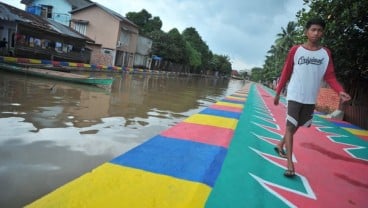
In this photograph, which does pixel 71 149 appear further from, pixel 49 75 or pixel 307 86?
pixel 49 75

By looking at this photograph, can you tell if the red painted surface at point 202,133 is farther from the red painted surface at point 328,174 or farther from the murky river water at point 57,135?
the red painted surface at point 328,174

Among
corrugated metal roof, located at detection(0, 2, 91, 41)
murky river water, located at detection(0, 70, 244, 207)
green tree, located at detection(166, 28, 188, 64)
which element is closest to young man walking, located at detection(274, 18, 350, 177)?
murky river water, located at detection(0, 70, 244, 207)

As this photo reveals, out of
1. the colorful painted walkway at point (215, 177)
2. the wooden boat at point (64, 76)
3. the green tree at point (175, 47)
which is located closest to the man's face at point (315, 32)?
the colorful painted walkway at point (215, 177)

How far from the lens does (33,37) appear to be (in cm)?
2247

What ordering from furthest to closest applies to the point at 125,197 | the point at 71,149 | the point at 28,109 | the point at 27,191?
the point at 28,109, the point at 71,149, the point at 27,191, the point at 125,197

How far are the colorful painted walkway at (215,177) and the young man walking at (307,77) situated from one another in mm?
532

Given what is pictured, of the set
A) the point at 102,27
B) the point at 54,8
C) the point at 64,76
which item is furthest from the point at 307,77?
the point at 54,8

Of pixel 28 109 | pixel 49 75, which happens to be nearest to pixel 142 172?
pixel 28 109

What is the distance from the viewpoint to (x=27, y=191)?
140 inches

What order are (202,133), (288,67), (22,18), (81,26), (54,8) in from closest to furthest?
(288,67), (202,133), (22,18), (81,26), (54,8)

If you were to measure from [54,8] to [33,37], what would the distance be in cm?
1805

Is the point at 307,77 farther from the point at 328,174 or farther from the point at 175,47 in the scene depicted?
the point at 175,47

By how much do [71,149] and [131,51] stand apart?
123 ft

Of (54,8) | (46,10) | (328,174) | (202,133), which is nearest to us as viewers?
(328,174)
